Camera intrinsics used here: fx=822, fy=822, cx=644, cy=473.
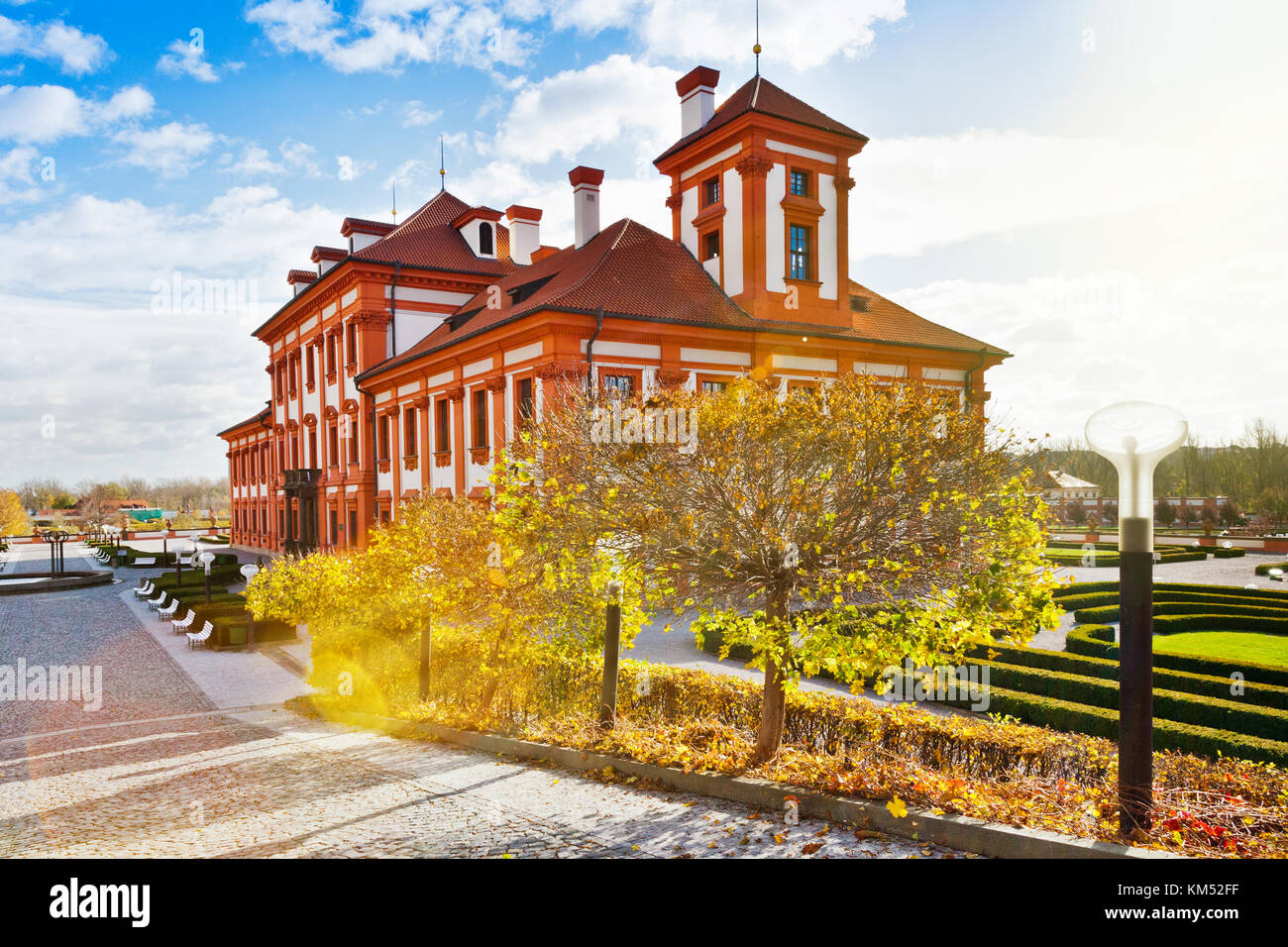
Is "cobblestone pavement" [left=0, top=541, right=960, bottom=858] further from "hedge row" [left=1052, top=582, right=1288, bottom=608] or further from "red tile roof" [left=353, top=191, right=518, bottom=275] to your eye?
"red tile roof" [left=353, top=191, right=518, bottom=275]

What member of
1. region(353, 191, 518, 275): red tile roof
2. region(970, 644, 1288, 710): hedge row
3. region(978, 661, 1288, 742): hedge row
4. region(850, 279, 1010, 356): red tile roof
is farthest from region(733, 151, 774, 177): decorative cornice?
region(978, 661, 1288, 742): hedge row

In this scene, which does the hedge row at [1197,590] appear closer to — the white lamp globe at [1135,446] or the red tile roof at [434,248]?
the white lamp globe at [1135,446]

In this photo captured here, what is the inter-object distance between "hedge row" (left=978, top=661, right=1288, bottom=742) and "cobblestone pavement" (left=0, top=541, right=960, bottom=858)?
22.1 feet

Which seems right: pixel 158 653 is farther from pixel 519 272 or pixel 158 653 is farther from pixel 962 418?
pixel 519 272

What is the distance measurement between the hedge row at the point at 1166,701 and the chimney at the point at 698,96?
23029mm

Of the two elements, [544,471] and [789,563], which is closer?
[789,563]

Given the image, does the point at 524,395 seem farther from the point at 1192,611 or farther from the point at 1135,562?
the point at 1135,562

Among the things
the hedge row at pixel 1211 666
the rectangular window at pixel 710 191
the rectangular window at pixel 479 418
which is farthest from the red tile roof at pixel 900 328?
the hedge row at pixel 1211 666

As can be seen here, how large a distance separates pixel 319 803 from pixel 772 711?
425cm

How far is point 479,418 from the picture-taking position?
2784 cm

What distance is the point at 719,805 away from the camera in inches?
268

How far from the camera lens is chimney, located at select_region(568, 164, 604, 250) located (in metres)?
30.1
